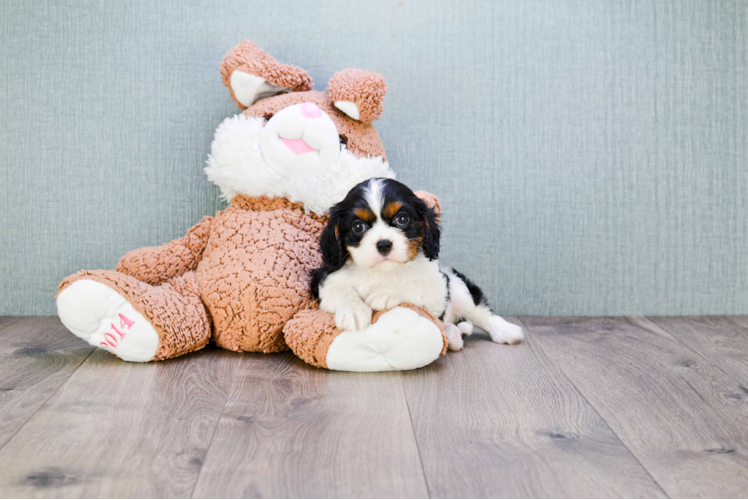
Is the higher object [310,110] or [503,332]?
[310,110]

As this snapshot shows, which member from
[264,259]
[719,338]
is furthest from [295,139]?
[719,338]

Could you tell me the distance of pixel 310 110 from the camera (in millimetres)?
1910

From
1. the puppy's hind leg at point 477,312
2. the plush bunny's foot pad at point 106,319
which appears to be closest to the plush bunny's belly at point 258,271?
the plush bunny's foot pad at point 106,319

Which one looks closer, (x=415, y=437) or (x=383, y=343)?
(x=415, y=437)

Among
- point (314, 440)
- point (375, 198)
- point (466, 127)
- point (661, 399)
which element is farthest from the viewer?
point (466, 127)

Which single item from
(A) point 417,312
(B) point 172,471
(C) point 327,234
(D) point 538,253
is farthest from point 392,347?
(D) point 538,253

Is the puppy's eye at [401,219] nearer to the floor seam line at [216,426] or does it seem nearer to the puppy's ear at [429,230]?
the puppy's ear at [429,230]

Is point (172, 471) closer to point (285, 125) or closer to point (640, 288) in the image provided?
point (285, 125)

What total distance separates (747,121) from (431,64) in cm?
122

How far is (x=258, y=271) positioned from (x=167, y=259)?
34 centimetres

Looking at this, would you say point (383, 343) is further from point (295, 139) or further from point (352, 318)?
point (295, 139)

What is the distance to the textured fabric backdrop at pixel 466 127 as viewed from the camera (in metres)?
2.24

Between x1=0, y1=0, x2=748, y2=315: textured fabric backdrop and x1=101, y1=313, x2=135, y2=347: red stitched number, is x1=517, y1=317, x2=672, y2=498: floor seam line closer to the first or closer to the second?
x1=0, y1=0, x2=748, y2=315: textured fabric backdrop

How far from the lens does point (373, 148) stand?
2.04 m
